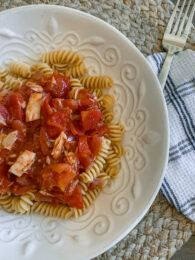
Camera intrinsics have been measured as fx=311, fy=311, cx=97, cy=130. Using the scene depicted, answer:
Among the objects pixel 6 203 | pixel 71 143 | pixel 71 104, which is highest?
pixel 71 104

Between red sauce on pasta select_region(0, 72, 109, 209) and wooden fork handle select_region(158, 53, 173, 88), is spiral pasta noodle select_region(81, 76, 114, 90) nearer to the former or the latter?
red sauce on pasta select_region(0, 72, 109, 209)

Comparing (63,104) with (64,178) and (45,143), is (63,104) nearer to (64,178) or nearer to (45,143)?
(45,143)

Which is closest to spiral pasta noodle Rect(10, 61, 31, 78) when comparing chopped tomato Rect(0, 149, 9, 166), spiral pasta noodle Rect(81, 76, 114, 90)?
spiral pasta noodle Rect(81, 76, 114, 90)

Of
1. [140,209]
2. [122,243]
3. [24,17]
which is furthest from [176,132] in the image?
[24,17]

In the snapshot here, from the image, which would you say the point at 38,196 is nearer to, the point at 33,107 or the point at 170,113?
the point at 33,107

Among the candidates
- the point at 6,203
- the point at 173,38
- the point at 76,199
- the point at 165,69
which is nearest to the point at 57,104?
the point at 76,199

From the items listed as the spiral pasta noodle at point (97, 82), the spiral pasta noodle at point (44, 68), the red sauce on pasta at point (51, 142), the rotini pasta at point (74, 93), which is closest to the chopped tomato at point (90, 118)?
the red sauce on pasta at point (51, 142)
